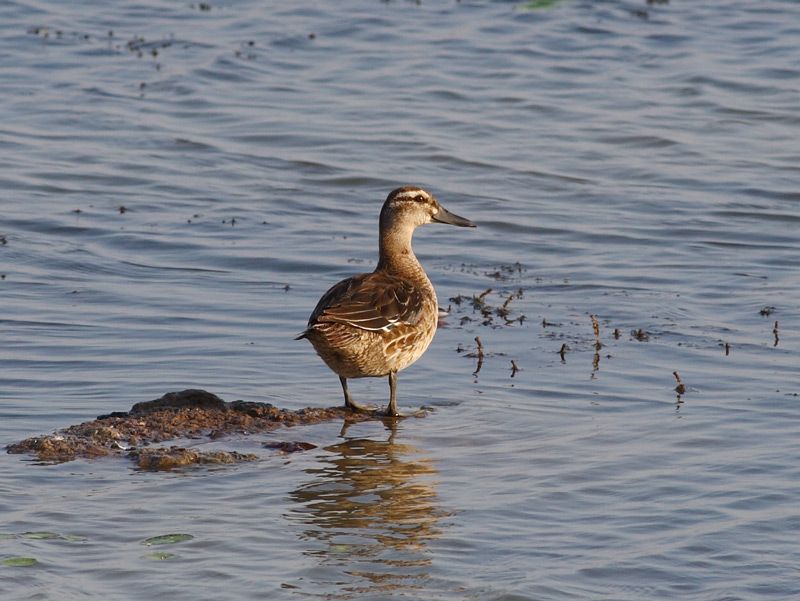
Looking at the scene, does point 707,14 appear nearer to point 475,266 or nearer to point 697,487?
point 475,266

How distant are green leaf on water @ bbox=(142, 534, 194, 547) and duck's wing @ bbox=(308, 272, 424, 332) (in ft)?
7.10

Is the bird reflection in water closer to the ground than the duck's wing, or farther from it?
closer to the ground

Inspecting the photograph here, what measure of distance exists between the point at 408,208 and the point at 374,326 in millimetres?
1594

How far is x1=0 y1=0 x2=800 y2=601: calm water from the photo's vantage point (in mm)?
6691

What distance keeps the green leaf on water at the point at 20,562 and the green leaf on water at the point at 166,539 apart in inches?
19.8

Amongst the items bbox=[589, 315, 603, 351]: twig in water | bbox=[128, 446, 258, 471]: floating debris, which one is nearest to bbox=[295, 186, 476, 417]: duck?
bbox=[128, 446, 258, 471]: floating debris

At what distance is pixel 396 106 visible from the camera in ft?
61.4

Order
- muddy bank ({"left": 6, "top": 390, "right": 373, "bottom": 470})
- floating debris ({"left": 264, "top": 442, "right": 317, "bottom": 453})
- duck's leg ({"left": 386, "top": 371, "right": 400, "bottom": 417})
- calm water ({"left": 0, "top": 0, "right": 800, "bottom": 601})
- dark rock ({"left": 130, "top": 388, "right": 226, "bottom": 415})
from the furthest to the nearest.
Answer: duck's leg ({"left": 386, "top": 371, "right": 400, "bottom": 417}) < dark rock ({"left": 130, "top": 388, "right": 226, "bottom": 415}) < floating debris ({"left": 264, "top": 442, "right": 317, "bottom": 453}) < muddy bank ({"left": 6, "top": 390, "right": 373, "bottom": 470}) < calm water ({"left": 0, "top": 0, "right": 800, "bottom": 601})

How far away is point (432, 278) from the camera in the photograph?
490 inches

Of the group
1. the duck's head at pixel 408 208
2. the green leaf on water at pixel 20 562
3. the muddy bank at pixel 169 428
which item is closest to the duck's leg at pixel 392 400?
the muddy bank at pixel 169 428

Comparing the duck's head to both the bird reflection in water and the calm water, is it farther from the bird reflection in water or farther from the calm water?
the bird reflection in water

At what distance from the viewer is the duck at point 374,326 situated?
8.64 metres

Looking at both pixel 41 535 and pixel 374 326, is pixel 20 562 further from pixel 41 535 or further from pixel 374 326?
pixel 374 326

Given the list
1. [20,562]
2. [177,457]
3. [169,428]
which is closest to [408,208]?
[169,428]
